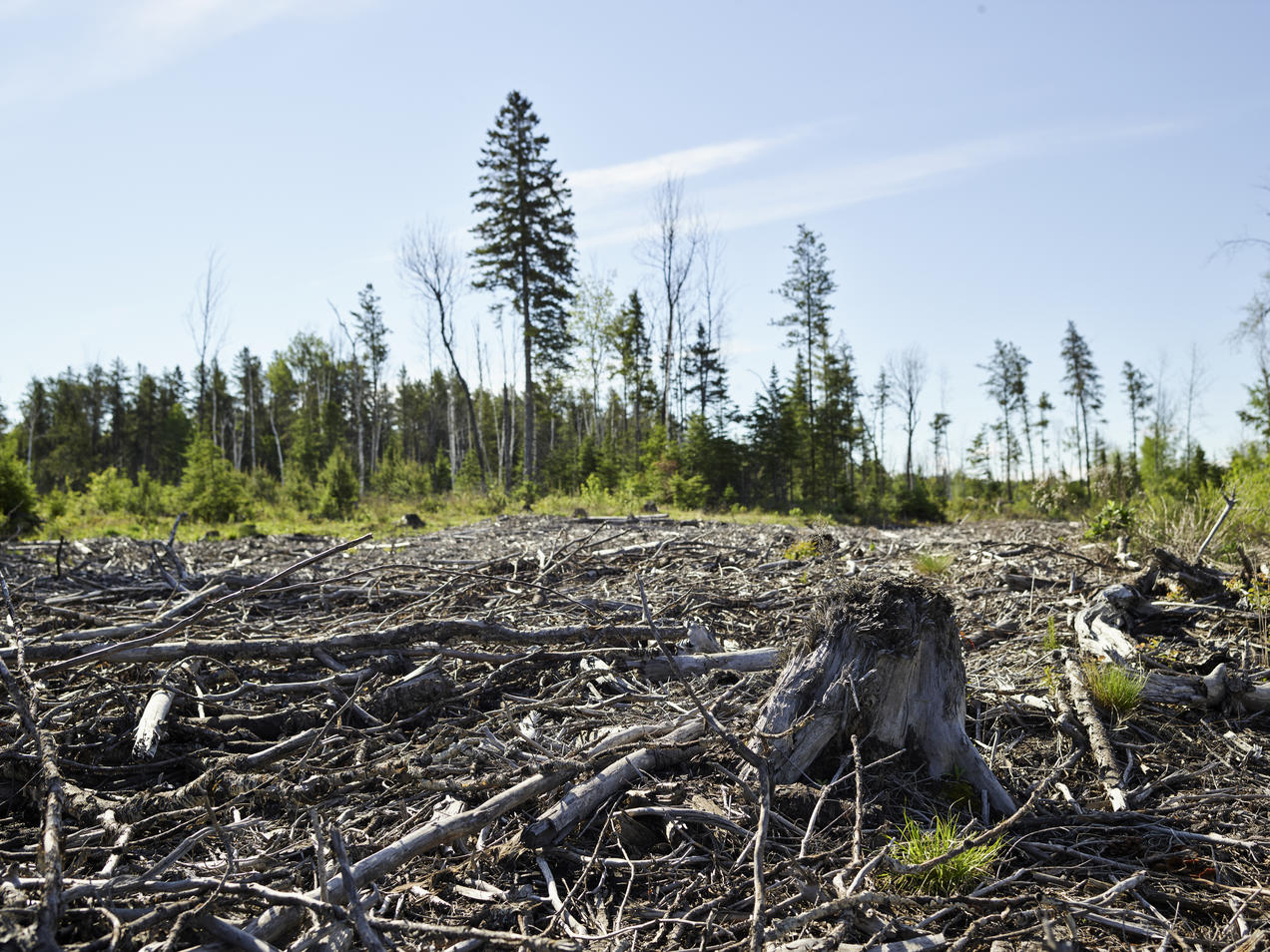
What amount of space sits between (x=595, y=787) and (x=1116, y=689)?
2.68m

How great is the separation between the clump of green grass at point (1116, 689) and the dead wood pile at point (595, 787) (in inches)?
2.3

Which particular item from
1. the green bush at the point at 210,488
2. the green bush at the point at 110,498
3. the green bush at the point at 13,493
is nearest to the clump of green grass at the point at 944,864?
the green bush at the point at 13,493

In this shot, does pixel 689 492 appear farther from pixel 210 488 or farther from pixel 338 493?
pixel 210 488

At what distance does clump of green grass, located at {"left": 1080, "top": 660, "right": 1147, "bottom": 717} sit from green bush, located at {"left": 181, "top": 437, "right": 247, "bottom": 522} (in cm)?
1986

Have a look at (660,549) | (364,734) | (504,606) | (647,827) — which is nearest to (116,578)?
(504,606)

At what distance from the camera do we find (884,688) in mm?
2471

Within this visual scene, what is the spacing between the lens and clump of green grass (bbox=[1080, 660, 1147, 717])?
3160 mm

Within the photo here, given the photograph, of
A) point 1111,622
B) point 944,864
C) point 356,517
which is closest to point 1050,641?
point 1111,622

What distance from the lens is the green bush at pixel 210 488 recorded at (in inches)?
695

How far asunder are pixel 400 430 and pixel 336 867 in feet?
197

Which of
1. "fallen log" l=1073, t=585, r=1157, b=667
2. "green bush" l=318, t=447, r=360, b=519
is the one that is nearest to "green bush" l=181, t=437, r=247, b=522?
"green bush" l=318, t=447, r=360, b=519

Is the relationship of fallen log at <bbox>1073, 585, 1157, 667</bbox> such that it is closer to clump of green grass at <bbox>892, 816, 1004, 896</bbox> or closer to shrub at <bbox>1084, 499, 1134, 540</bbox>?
clump of green grass at <bbox>892, 816, 1004, 896</bbox>

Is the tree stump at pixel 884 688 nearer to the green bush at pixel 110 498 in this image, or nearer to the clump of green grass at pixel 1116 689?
the clump of green grass at pixel 1116 689

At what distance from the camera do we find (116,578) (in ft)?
18.6
